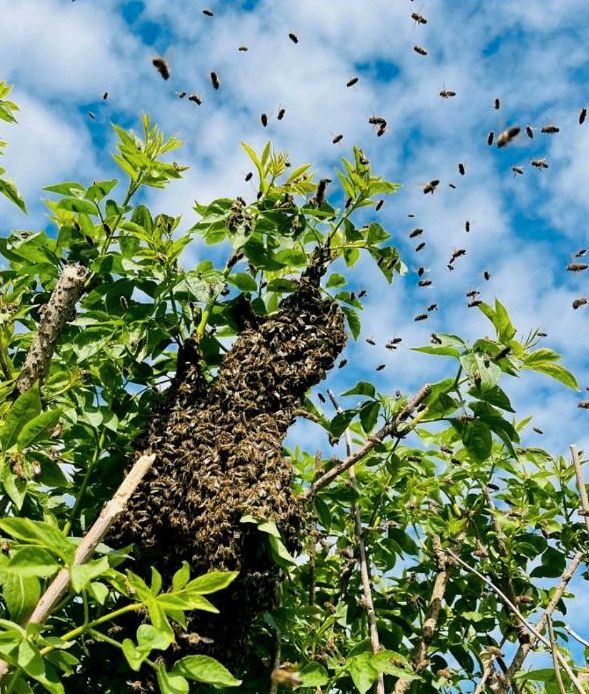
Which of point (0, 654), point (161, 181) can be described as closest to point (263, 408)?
point (161, 181)

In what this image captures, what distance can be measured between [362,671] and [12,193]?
317 cm

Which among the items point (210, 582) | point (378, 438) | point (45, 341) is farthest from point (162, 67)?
point (210, 582)

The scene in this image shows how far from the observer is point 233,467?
148 inches

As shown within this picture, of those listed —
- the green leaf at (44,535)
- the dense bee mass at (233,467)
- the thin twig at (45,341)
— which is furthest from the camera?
the thin twig at (45,341)

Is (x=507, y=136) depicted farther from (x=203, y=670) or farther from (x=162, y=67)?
(x=203, y=670)

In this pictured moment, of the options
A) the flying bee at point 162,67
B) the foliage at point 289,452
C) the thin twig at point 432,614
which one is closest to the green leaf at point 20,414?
the foliage at point 289,452

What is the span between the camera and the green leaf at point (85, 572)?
2.66 metres

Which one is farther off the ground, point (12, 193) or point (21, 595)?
point (12, 193)

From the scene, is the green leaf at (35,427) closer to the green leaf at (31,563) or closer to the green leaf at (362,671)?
the green leaf at (31,563)

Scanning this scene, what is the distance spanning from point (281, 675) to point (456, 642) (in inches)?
82.6

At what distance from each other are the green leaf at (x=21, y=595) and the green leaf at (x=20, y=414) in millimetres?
700

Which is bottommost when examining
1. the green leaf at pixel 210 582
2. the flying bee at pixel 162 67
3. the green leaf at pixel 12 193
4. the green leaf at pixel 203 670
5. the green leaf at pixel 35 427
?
the green leaf at pixel 203 670

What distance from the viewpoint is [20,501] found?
328 cm

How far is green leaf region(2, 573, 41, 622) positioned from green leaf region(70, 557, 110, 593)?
0.61 ft
